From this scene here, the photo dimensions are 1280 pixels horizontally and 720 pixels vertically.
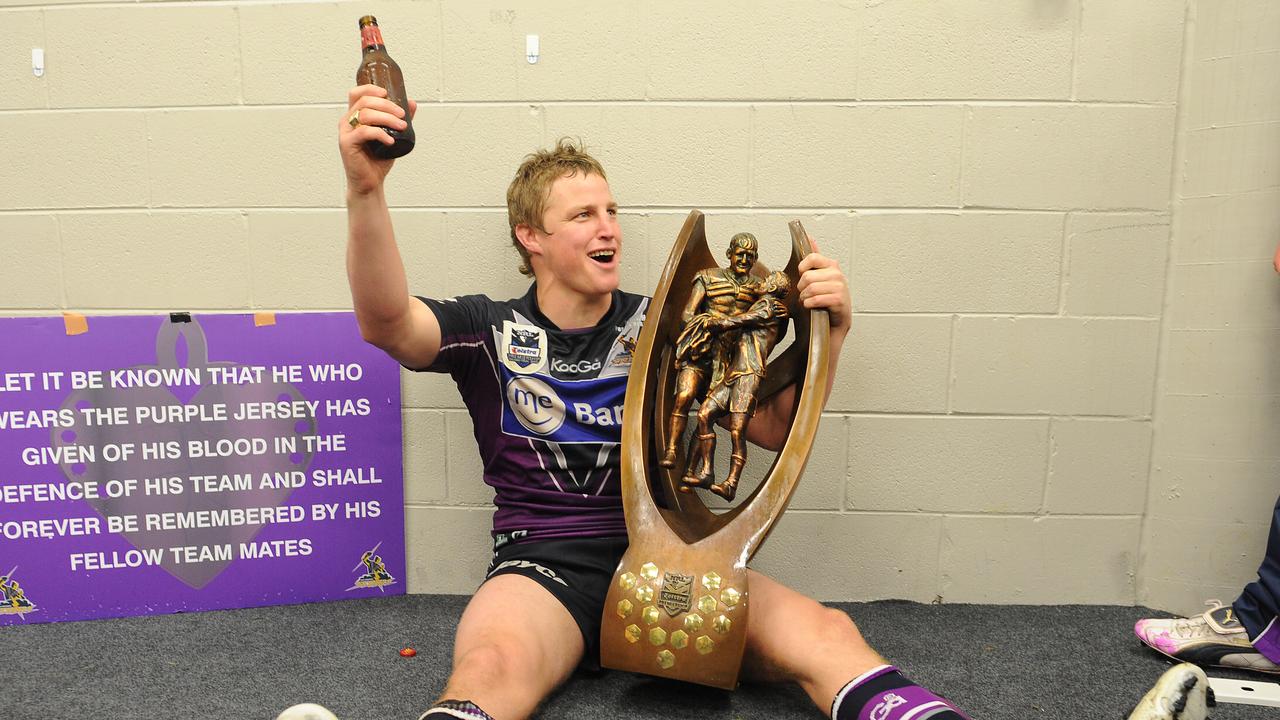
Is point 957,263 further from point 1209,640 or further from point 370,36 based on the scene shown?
point 370,36

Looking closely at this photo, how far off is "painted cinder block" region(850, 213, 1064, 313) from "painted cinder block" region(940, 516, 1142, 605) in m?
0.50

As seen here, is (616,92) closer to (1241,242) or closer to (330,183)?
(330,183)

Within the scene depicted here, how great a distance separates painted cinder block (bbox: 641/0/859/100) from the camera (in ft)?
5.86

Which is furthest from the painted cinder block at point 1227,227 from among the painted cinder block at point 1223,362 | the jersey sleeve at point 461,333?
the jersey sleeve at point 461,333

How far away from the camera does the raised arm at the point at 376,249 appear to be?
122cm

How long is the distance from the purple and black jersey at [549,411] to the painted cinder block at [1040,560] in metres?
0.83

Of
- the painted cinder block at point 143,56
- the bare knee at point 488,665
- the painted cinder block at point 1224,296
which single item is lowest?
the bare knee at point 488,665

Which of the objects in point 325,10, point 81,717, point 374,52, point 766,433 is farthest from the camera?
point 325,10

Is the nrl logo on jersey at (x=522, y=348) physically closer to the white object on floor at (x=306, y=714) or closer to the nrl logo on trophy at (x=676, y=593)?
the nrl logo on trophy at (x=676, y=593)

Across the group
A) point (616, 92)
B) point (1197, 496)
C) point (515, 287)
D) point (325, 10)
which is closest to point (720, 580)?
point (515, 287)

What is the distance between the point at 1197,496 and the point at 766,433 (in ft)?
3.18

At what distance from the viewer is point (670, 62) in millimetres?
1805

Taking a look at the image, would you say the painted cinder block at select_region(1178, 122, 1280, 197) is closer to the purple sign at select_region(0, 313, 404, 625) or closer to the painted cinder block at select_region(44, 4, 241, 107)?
the purple sign at select_region(0, 313, 404, 625)

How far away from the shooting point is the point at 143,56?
1.82 metres
